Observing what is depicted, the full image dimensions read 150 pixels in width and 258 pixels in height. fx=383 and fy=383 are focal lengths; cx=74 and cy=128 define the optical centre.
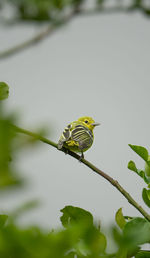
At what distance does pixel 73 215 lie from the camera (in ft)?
3.01

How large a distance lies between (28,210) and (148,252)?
1.95 feet

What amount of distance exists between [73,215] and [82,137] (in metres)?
2.51

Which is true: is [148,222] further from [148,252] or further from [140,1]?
[140,1]

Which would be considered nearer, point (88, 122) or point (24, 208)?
point (24, 208)

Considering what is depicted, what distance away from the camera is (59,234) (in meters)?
0.34

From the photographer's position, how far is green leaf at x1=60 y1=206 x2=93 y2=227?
2.97ft

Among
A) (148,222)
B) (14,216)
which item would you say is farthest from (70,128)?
(14,216)

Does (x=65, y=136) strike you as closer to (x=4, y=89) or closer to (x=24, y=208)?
(x=4, y=89)

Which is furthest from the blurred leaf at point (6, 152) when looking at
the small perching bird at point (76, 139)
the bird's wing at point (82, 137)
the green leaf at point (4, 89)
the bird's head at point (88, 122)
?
the bird's head at point (88, 122)

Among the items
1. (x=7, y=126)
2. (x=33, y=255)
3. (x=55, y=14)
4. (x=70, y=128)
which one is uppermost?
(x=70, y=128)

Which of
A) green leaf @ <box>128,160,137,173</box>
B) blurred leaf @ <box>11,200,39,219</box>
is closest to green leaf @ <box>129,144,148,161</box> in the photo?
green leaf @ <box>128,160,137,173</box>

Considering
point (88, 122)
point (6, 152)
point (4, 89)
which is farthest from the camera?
point (88, 122)

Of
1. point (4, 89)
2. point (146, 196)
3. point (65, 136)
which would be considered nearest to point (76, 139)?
point (65, 136)

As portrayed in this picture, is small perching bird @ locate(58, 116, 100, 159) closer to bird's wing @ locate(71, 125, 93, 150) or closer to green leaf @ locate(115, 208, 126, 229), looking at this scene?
bird's wing @ locate(71, 125, 93, 150)
